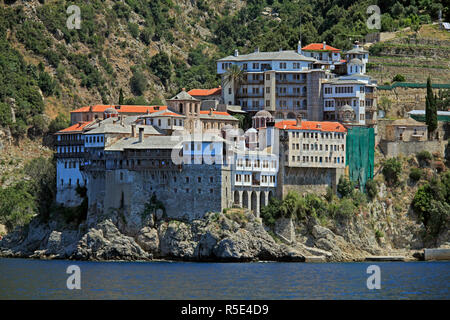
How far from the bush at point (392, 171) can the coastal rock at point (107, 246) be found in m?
26.4

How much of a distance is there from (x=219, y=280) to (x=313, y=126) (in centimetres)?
2894

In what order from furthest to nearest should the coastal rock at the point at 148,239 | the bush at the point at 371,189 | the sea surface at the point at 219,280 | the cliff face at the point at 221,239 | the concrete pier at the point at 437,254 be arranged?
the bush at the point at 371,189 < the concrete pier at the point at 437,254 < the coastal rock at the point at 148,239 < the cliff face at the point at 221,239 < the sea surface at the point at 219,280

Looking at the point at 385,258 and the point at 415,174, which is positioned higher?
the point at 415,174

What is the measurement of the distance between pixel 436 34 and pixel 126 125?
46443 mm

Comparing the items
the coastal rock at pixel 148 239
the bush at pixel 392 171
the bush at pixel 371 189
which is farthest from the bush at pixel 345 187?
the coastal rock at pixel 148 239

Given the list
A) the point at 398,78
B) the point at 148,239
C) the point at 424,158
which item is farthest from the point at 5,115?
the point at 424,158

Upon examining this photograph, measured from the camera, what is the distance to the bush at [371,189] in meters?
122

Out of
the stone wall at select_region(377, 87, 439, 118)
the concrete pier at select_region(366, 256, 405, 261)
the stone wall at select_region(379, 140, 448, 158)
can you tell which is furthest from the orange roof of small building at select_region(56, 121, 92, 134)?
the stone wall at select_region(377, 87, 439, 118)

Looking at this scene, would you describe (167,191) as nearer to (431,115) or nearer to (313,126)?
(313,126)

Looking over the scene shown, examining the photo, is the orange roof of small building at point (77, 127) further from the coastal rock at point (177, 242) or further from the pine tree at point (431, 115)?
the pine tree at point (431, 115)

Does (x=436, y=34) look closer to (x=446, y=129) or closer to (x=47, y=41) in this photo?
(x=446, y=129)

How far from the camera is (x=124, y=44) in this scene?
182625mm

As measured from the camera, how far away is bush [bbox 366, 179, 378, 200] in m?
122
